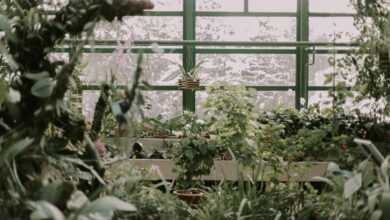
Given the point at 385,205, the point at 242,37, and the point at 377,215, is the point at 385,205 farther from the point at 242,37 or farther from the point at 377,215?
the point at 242,37

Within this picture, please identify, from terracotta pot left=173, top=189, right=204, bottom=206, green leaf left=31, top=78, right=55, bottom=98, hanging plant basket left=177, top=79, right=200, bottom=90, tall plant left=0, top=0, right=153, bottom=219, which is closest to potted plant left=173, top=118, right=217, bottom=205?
terracotta pot left=173, top=189, right=204, bottom=206

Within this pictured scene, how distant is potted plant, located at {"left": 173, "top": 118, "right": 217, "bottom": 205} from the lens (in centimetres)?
340

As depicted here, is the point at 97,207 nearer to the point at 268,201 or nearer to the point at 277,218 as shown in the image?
the point at 277,218

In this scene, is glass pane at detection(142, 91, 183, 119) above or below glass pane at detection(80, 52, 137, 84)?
below

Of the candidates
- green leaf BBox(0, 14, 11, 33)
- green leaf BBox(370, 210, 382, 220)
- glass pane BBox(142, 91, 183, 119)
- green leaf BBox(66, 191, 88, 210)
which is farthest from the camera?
glass pane BBox(142, 91, 183, 119)

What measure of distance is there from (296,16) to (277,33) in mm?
378

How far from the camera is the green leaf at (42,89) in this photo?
170cm

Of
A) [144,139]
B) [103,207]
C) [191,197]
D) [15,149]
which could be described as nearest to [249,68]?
[144,139]

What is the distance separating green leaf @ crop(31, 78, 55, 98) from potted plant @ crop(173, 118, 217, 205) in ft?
5.48

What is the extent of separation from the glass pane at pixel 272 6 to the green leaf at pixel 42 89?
7.00 m

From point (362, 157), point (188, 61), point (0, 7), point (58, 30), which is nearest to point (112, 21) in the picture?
point (58, 30)

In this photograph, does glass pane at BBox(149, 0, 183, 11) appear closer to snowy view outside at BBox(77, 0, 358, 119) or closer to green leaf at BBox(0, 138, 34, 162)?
snowy view outside at BBox(77, 0, 358, 119)

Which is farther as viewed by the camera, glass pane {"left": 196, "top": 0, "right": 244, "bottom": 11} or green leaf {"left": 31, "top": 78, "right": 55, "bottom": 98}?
glass pane {"left": 196, "top": 0, "right": 244, "bottom": 11}

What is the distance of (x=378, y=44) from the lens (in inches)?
122
